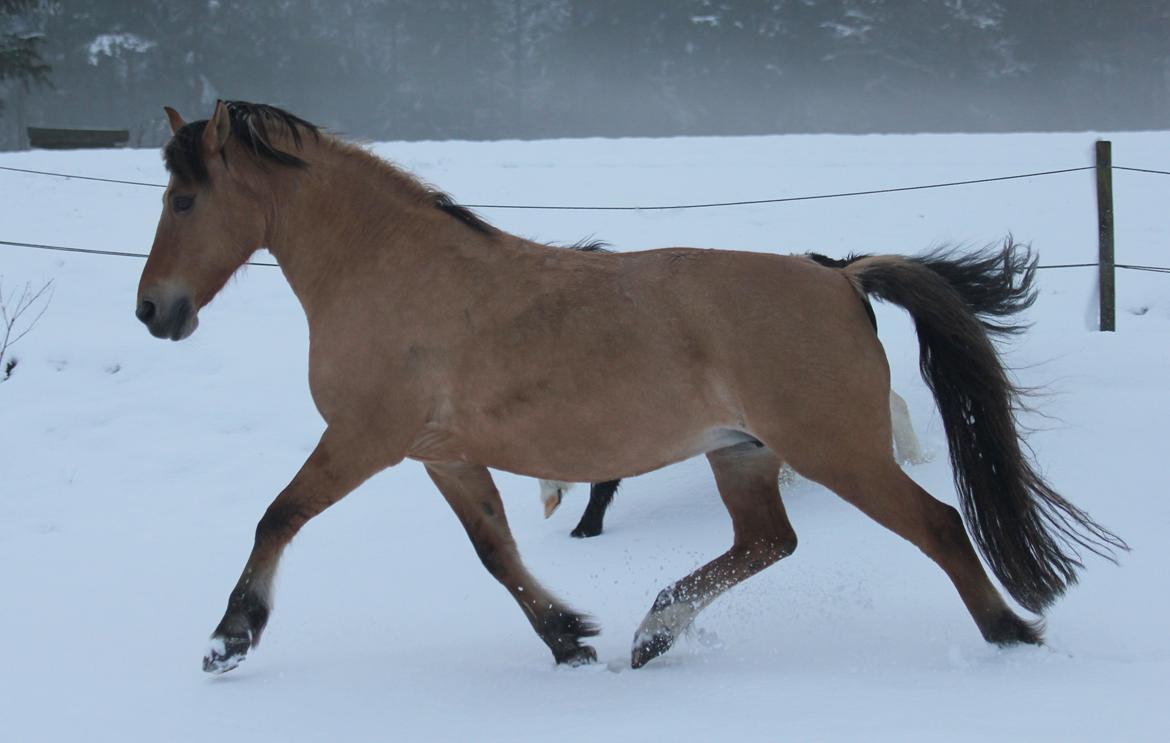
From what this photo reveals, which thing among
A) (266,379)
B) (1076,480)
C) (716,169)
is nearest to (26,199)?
(266,379)

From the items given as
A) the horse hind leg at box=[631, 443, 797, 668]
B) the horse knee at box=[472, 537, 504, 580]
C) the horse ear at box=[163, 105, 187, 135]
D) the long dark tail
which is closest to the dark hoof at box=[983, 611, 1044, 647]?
the long dark tail

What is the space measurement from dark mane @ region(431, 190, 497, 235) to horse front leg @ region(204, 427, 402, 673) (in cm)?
90

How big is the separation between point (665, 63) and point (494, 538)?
6052 centimetres

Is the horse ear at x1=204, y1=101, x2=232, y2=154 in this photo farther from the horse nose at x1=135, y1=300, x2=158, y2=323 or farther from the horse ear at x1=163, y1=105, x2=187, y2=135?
the horse nose at x1=135, y1=300, x2=158, y2=323

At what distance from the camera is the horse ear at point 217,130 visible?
3982mm

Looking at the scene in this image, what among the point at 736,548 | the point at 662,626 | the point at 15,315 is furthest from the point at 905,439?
the point at 15,315

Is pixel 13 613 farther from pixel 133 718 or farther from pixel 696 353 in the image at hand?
pixel 696 353

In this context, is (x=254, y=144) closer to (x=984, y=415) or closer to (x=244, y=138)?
(x=244, y=138)

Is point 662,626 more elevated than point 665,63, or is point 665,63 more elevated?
point 665,63

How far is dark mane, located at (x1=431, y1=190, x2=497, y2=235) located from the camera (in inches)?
158

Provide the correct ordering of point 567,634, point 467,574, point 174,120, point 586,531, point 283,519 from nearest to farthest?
point 283,519 < point 567,634 < point 174,120 < point 467,574 < point 586,531

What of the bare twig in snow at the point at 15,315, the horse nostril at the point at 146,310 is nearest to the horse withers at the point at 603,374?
the horse nostril at the point at 146,310

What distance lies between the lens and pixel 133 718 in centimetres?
327

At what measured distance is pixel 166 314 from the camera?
397 cm
